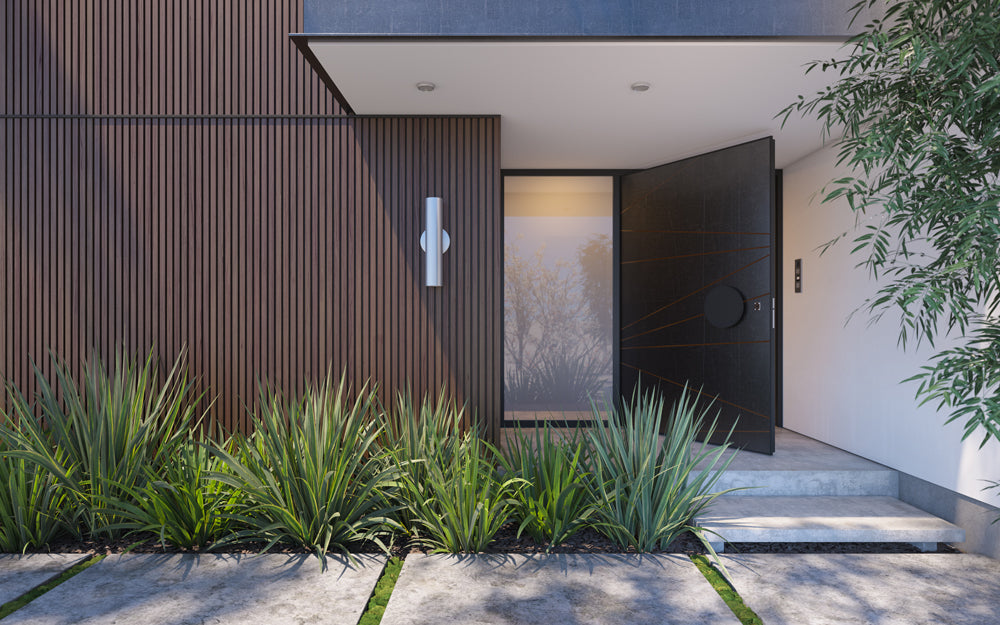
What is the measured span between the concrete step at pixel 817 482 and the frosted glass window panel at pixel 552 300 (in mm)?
1796

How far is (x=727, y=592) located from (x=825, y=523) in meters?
0.99

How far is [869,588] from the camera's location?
265 centimetres

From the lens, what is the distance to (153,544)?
9.91 ft

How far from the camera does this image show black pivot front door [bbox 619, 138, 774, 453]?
14.2ft

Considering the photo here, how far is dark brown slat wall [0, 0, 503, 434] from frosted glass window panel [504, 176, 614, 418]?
4.60 feet

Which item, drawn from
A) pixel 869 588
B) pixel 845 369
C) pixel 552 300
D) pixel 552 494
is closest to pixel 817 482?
pixel 845 369

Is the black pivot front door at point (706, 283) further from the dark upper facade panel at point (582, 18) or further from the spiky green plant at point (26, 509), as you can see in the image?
the spiky green plant at point (26, 509)

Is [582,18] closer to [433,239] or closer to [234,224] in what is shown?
[433,239]

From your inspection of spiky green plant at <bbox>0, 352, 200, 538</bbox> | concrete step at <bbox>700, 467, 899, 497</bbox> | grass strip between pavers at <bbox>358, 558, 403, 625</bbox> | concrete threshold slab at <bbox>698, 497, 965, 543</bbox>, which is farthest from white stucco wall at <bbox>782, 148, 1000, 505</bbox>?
spiky green plant at <bbox>0, 352, 200, 538</bbox>

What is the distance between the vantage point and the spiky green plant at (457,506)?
288 centimetres

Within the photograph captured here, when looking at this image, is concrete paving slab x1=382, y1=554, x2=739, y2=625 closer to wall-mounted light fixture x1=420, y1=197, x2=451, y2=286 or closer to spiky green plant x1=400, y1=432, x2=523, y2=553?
spiky green plant x1=400, y1=432, x2=523, y2=553

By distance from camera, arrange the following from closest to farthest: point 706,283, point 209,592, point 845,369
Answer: point 209,592, point 845,369, point 706,283

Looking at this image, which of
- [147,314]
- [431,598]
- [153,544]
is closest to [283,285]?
[147,314]

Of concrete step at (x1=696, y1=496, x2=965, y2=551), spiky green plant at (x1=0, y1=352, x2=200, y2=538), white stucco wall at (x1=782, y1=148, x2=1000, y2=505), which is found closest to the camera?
spiky green plant at (x1=0, y1=352, x2=200, y2=538)
